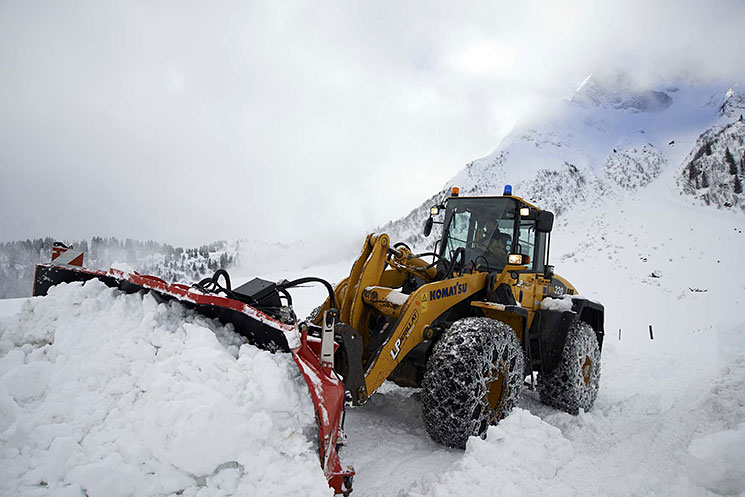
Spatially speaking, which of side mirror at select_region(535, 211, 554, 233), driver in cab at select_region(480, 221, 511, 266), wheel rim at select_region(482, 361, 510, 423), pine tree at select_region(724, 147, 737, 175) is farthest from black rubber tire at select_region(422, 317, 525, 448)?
pine tree at select_region(724, 147, 737, 175)

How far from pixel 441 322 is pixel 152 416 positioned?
9.01 feet

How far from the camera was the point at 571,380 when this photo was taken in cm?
527

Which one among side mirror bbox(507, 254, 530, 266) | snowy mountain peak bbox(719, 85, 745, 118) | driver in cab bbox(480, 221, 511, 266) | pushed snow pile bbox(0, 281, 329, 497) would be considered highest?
A: snowy mountain peak bbox(719, 85, 745, 118)

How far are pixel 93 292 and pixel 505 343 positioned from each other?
3.52 m

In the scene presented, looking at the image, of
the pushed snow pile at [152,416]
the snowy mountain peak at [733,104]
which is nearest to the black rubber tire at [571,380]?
the pushed snow pile at [152,416]

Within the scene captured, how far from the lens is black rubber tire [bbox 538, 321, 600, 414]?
17.3 ft

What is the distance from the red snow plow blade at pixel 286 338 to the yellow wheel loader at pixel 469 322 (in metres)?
0.24

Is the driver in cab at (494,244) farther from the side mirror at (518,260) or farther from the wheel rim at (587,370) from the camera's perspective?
the wheel rim at (587,370)

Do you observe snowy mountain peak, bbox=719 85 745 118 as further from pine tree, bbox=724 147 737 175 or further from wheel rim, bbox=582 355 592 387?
wheel rim, bbox=582 355 592 387

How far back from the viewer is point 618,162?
3531 centimetres

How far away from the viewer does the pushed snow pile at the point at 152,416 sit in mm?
2090

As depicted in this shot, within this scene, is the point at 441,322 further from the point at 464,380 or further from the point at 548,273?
the point at 548,273

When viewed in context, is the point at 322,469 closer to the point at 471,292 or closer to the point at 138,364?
the point at 138,364

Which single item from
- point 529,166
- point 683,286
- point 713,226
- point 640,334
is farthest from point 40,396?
point 529,166
